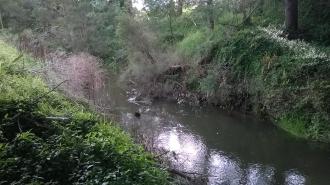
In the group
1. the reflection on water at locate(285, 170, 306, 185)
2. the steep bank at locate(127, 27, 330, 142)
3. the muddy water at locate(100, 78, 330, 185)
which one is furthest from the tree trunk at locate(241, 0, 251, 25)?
the reflection on water at locate(285, 170, 306, 185)

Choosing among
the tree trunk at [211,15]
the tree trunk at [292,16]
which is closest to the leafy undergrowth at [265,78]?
the tree trunk at [292,16]

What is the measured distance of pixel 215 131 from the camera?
16531mm

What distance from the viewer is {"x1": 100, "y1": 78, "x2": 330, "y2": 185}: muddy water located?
11852 millimetres

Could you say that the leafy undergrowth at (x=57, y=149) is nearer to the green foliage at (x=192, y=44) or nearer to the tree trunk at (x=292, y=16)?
the tree trunk at (x=292, y=16)

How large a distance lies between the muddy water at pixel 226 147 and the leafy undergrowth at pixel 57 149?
2.35 metres

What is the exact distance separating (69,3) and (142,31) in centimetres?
1169

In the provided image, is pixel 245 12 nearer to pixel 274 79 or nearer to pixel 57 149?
pixel 274 79

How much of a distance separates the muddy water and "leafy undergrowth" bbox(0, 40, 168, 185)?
2352mm

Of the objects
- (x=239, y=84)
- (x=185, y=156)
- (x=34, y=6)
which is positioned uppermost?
(x=34, y=6)

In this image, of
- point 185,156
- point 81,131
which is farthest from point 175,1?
point 81,131

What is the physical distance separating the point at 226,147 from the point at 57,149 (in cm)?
891

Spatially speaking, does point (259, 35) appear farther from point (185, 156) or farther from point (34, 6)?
point (34, 6)

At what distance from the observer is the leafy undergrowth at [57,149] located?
597cm

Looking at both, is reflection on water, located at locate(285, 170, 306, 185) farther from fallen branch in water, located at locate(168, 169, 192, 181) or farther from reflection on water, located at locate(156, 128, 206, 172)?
fallen branch in water, located at locate(168, 169, 192, 181)
